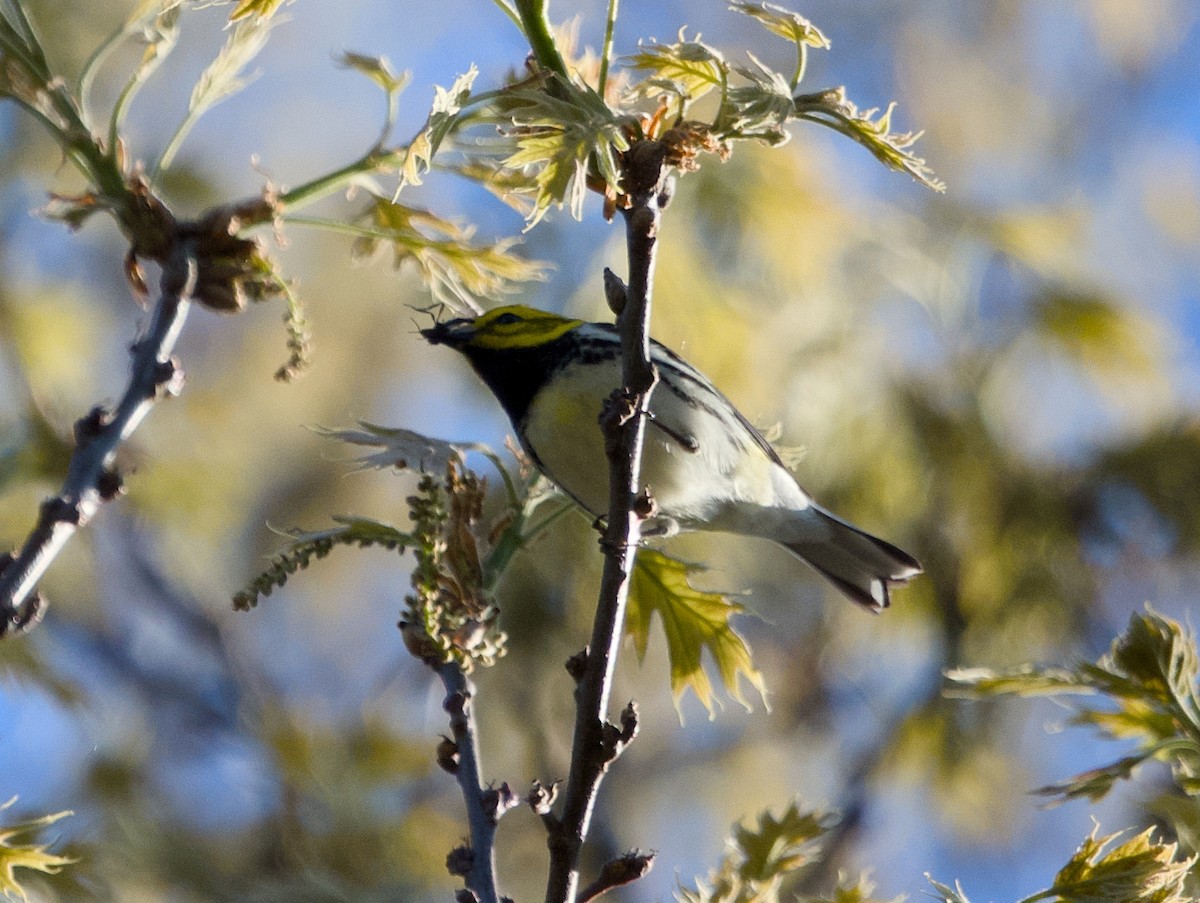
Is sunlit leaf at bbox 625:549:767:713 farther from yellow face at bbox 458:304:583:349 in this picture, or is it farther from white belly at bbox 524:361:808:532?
yellow face at bbox 458:304:583:349

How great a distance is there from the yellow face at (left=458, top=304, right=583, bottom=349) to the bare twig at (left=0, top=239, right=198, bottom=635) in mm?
978

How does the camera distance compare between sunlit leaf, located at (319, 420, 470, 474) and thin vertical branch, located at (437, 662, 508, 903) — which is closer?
thin vertical branch, located at (437, 662, 508, 903)

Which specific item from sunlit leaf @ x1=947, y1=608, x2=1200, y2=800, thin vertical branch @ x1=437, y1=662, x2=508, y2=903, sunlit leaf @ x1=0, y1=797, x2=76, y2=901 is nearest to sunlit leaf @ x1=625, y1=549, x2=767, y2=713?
sunlit leaf @ x1=947, y1=608, x2=1200, y2=800

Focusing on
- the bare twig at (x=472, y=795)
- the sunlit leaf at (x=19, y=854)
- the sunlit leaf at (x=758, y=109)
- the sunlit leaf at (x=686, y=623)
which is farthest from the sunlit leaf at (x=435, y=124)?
the sunlit leaf at (x=19, y=854)

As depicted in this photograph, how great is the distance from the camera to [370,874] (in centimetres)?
295

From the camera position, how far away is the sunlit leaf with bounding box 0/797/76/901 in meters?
1.49

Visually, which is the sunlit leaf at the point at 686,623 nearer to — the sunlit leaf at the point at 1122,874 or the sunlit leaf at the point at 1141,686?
the sunlit leaf at the point at 1141,686

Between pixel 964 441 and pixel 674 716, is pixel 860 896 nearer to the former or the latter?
pixel 964 441

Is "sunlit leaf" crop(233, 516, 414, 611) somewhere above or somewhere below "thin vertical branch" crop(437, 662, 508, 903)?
above

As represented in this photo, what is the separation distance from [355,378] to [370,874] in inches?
106

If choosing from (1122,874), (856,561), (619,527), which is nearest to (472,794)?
(619,527)

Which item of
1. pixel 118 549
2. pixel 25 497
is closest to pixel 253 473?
pixel 118 549

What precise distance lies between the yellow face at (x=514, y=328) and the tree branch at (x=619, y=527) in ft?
3.83

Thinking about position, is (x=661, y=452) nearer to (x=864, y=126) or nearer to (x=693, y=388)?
(x=693, y=388)
